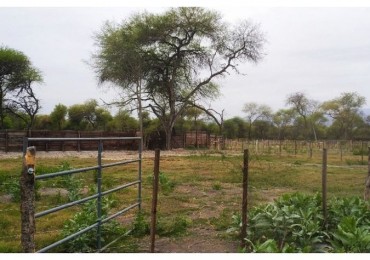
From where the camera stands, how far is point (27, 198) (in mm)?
3861

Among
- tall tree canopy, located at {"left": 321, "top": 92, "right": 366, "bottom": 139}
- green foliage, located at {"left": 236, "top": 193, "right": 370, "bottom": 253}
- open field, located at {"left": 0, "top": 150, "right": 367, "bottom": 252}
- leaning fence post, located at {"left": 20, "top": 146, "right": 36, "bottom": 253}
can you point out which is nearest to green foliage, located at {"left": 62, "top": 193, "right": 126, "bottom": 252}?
open field, located at {"left": 0, "top": 150, "right": 367, "bottom": 252}

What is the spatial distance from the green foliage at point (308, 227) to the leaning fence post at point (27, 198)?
212 cm

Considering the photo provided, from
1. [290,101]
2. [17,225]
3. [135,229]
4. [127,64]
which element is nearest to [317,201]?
[135,229]

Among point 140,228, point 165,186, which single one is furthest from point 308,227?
point 165,186

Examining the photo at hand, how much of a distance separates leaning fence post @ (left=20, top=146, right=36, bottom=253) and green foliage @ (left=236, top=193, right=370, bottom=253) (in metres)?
2.12

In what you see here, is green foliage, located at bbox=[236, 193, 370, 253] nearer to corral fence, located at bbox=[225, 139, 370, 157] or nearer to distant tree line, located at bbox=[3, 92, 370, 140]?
corral fence, located at bbox=[225, 139, 370, 157]

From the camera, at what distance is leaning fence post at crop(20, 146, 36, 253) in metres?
3.82

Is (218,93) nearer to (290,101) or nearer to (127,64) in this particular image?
(127,64)

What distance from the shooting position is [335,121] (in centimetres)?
8644

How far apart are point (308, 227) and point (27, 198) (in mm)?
3376

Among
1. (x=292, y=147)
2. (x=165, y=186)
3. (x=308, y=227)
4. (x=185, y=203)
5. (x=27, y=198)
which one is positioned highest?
(x=27, y=198)

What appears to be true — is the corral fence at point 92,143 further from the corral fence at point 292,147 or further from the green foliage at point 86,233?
the green foliage at point 86,233

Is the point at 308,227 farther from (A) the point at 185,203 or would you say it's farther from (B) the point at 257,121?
(B) the point at 257,121

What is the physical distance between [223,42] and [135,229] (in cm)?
3410
